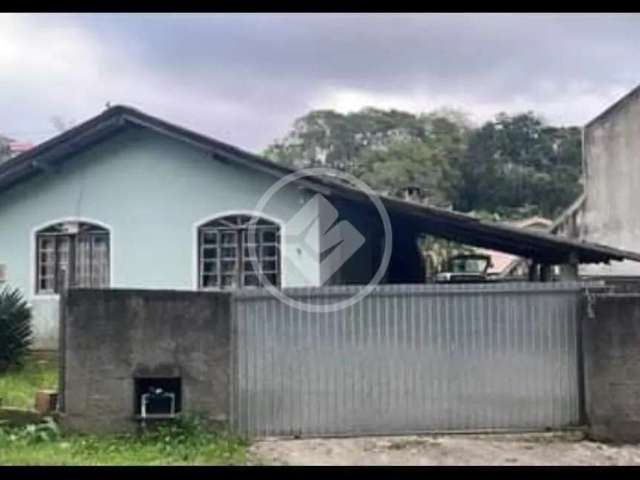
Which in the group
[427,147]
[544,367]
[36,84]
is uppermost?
[427,147]

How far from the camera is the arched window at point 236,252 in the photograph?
42.8ft

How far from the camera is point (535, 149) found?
43.7 m

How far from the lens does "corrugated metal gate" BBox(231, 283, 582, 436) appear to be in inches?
318

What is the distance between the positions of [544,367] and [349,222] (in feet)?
22.6

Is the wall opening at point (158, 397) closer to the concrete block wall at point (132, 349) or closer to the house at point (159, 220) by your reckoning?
the concrete block wall at point (132, 349)

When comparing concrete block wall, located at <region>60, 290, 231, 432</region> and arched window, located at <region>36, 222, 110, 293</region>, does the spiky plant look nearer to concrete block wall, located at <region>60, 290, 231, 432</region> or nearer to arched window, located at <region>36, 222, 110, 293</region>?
arched window, located at <region>36, 222, 110, 293</region>

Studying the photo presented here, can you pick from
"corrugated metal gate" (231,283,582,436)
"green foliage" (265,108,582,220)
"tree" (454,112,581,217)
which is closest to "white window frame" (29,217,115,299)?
"corrugated metal gate" (231,283,582,436)

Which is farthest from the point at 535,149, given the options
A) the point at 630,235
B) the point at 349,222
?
the point at 349,222

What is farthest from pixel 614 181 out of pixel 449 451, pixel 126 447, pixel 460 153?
pixel 460 153

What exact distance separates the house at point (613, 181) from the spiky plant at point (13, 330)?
1410cm

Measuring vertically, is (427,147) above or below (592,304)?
above

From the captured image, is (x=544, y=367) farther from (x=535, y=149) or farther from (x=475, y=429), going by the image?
(x=535, y=149)

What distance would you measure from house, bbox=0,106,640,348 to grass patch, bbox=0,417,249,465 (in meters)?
5.21

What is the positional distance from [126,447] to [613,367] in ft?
15.4
